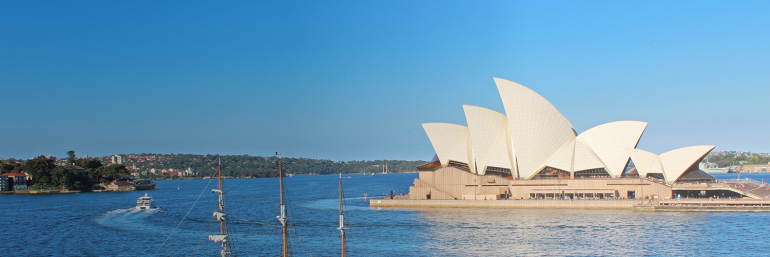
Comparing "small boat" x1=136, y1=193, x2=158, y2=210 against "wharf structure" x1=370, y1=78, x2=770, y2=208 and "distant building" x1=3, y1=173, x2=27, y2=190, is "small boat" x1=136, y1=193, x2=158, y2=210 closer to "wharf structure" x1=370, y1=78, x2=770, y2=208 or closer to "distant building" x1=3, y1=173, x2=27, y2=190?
"wharf structure" x1=370, y1=78, x2=770, y2=208

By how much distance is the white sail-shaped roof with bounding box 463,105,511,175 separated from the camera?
58719 millimetres

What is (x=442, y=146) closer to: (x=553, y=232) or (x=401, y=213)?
(x=401, y=213)

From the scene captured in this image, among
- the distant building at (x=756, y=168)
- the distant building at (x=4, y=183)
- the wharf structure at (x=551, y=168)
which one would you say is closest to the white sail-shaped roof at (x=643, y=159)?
the wharf structure at (x=551, y=168)

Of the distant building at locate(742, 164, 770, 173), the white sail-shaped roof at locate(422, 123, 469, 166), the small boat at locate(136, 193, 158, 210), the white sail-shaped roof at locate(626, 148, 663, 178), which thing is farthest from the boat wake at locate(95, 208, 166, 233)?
the distant building at locate(742, 164, 770, 173)

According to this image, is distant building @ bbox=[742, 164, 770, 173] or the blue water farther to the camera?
distant building @ bbox=[742, 164, 770, 173]

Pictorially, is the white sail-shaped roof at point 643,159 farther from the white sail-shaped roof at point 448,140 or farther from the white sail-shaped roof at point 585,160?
the white sail-shaped roof at point 448,140

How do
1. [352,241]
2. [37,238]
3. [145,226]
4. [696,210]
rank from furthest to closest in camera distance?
1. [696,210]
2. [145,226]
3. [37,238]
4. [352,241]

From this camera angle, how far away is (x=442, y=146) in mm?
62969

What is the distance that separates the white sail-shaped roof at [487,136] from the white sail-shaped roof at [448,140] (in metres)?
2.30

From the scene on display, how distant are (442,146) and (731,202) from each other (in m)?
28.5

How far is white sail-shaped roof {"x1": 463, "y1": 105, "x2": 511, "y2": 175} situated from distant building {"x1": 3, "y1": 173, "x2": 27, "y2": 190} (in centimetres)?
8684

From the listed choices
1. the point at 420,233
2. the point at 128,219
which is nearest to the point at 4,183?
the point at 128,219

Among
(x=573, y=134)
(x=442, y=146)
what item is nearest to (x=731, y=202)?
(x=573, y=134)

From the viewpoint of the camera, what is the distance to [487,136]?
59.2 metres
